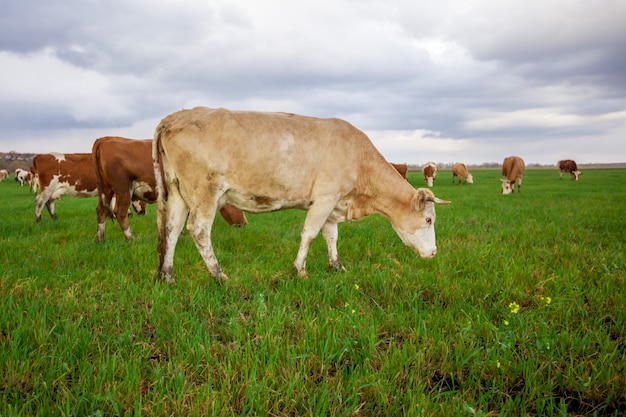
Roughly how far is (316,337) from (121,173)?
680cm

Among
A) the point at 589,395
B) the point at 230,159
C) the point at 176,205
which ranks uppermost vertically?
the point at 230,159

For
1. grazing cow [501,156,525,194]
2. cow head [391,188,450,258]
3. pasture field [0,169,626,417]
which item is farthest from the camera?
grazing cow [501,156,525,194]

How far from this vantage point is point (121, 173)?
807 centimetres

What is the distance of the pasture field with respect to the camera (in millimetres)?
2311

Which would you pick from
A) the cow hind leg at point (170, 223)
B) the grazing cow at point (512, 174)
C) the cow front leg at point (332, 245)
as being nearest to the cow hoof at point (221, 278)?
the cow hind leg at point (170, 223)

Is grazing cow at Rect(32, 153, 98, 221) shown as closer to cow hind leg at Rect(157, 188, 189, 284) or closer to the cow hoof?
cow hind leg at Rect(157, 188, 189, 284)

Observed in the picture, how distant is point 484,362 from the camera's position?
8.90 ft

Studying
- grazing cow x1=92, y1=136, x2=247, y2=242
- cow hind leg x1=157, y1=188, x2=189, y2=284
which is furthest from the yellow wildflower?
grazing cow x1=92, y1=136, x2=247, y2=242

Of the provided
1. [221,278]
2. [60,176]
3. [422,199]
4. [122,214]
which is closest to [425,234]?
[422,199]

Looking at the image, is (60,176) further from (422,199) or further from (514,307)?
(514,307)

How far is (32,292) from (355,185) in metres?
4.35

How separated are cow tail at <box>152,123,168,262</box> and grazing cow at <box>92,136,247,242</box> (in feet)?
10.3

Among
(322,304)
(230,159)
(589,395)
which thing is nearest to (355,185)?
(230,159)

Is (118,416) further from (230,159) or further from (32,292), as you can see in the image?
(230,159)
